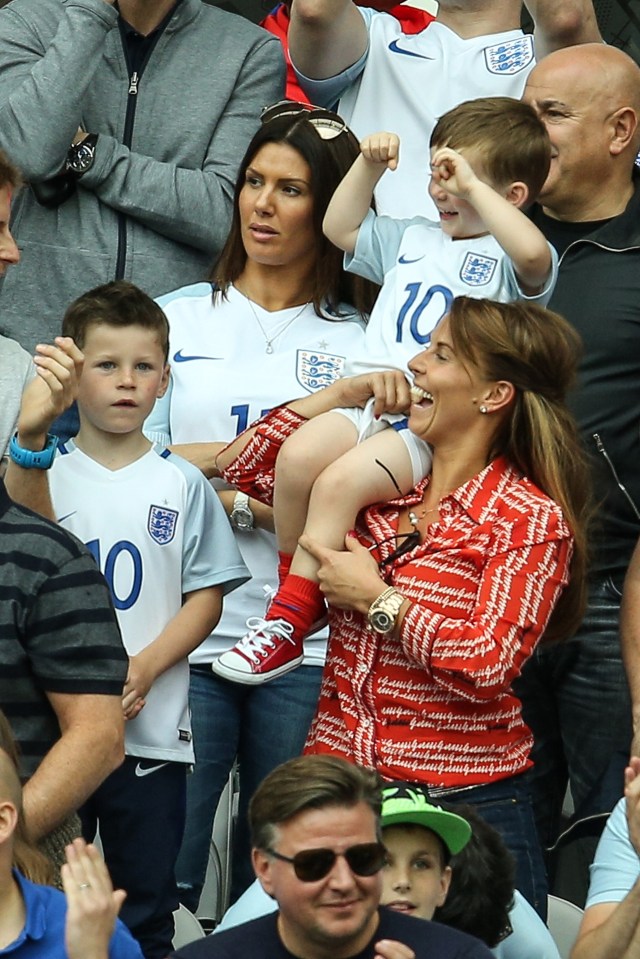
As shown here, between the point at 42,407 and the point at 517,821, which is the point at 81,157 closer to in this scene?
the point at 42,407

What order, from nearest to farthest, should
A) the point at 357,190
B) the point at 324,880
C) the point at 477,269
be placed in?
the point at 324,880, the point at 477,269, the point at 357,190

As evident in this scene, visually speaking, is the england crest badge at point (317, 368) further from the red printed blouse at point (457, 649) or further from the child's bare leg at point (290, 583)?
the red printed blouse at point (457, 649)

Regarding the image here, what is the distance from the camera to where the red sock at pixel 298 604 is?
4.08 m

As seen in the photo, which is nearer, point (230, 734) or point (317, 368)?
point (230, 734)

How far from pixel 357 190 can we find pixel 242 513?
2.80ft

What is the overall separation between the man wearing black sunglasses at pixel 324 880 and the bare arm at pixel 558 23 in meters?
2.98

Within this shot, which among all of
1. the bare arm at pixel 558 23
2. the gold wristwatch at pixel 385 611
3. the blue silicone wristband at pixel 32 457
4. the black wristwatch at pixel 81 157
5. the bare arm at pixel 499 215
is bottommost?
the gold wristwatch at pixel 385 611

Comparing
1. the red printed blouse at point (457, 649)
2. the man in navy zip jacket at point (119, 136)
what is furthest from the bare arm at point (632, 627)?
the man in navy zip jacket at point (119, 136)

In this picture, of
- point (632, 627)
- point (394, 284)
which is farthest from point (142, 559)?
point (632, 627)

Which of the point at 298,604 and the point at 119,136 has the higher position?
the point at 119,136

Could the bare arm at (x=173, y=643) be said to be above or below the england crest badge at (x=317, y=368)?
below

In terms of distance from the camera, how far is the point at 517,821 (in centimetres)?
393

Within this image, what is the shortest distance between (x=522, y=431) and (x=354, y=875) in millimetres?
1272

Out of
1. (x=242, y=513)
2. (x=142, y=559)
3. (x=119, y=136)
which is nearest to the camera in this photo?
(x=142, y=559)
